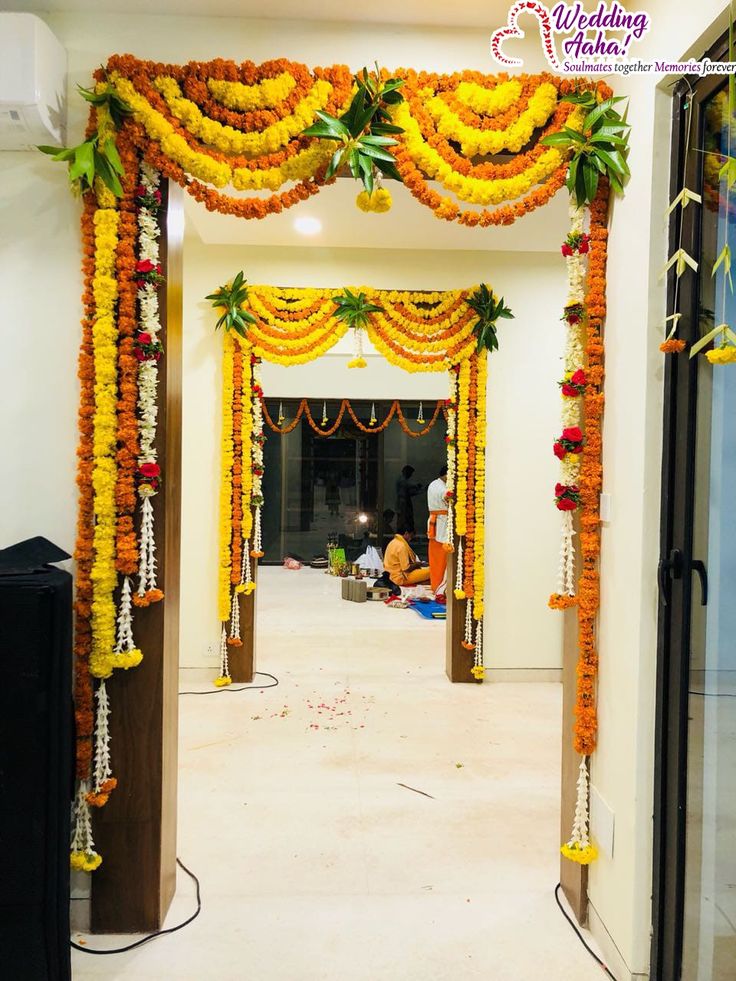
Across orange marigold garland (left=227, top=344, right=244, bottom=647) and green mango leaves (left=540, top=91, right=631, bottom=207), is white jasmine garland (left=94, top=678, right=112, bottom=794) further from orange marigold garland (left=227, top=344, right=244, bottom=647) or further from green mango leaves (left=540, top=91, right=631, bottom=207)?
orange marigold garland (left=227, top=344, right=244, bottom=647)

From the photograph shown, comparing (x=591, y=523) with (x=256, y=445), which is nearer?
(x=591, y=523)

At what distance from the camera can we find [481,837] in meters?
2.68

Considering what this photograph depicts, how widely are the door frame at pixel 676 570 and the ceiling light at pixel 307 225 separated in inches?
101

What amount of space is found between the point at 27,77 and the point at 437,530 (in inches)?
239

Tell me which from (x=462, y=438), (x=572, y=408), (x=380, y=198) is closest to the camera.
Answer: (x=380, y=198)

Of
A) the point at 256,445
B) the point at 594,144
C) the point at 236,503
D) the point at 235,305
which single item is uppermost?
the point at 235,305

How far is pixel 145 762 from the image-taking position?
6.89 ft

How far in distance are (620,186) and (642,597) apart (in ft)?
3.96

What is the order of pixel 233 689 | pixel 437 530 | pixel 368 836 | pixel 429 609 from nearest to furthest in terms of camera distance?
pixel 368 836
pixel 233 689
pixel 429 609
pixel 437 530

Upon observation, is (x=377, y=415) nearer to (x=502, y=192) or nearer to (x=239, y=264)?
(x=239, y=264)

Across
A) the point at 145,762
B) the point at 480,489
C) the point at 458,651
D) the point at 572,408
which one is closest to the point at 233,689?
the point at 458,651

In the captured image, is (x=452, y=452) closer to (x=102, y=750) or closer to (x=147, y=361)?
(x=147, y=361)

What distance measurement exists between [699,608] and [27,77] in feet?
7.76

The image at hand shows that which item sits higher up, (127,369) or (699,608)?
(127,369)
